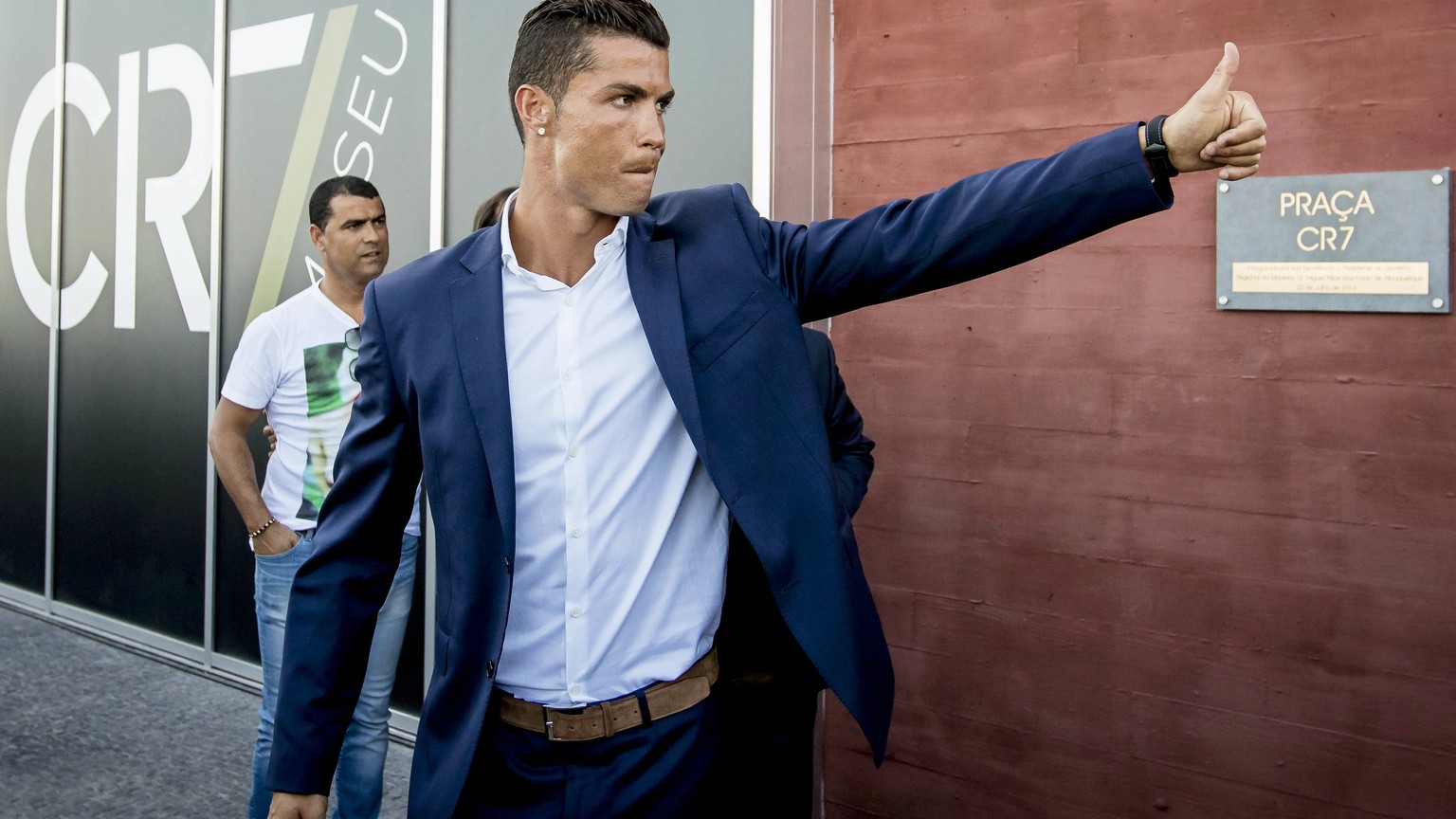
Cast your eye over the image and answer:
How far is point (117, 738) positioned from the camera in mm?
4617

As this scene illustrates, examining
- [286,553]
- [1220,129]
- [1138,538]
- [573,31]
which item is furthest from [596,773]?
[286,553]

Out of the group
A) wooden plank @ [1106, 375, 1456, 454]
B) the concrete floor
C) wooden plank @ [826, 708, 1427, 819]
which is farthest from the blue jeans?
wooden plank @ [1106, 375, 1456, 454]

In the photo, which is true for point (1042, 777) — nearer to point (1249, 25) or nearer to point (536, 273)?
point (1249, 25)

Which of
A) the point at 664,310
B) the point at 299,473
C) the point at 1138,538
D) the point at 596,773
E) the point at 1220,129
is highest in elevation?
the point at 1220,129

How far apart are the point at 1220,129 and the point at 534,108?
1069 millimetres

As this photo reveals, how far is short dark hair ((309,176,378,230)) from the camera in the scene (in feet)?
12.5

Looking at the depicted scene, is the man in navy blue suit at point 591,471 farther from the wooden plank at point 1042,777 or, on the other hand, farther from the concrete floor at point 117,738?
the concrete floor at point 117,738

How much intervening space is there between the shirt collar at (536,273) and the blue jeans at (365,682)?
1.59 meters

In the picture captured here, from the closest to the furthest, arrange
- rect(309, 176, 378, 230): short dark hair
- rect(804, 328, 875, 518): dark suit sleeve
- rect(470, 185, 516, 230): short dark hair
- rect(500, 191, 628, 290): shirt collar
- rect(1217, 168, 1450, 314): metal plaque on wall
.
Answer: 1. rect(500, 191, 628, 290): shirt collar
2. rect(1217, 168, 1450, 314): metal plaque on wall
3. rect(804, 328, 875, 518): dark suit sleeve
4. rect(470, 185, 516, 230): short dark hair
5. rect(309, 176, 378, 230): short dark hair

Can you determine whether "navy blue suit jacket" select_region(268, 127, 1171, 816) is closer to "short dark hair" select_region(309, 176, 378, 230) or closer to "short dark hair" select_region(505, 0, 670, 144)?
"short dark hair" select_region(505, 0, 670, 144)

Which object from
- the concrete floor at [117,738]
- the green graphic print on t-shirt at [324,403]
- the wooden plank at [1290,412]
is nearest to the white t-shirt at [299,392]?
the green graphic print on t-shirt at [324,403]

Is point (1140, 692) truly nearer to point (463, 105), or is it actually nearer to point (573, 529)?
point (573, 529)

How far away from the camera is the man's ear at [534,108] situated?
2.00 meters

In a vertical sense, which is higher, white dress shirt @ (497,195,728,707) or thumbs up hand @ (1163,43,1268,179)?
thumbs up hand @ (1163,43,1268,179)
